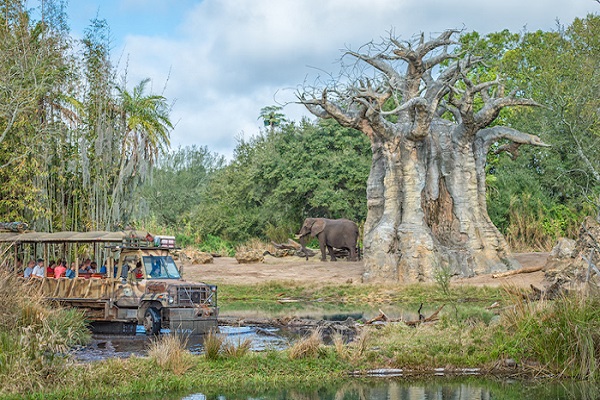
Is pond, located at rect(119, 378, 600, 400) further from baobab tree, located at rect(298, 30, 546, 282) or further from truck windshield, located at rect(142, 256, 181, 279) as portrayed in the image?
baobab tree, located at rect(298, 30, 546, 282)

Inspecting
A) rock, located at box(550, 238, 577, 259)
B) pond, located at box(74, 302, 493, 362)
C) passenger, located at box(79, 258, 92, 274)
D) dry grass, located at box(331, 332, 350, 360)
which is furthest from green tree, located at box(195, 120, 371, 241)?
dry grass, located at box(331, 332, 350, 360)

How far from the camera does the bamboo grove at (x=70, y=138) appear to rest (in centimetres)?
2372

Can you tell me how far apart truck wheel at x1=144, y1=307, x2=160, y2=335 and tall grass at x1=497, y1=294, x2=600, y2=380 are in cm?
790

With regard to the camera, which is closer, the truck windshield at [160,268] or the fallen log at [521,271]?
the truck windshield at [160,268]

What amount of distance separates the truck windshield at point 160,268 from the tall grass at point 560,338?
847cm

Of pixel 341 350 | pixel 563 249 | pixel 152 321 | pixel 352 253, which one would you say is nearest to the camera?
pixel 341 350

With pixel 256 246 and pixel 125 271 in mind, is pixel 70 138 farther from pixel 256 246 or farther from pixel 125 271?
pixel 256 246

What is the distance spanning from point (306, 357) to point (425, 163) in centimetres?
1674

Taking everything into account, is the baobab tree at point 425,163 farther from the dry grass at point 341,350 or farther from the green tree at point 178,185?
the green tree at point 178,185

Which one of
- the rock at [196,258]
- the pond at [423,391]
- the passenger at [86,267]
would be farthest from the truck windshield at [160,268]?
the rock at [196,258]

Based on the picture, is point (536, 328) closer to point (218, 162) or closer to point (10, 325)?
point (10, 325)

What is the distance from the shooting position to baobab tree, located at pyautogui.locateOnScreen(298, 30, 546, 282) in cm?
2742

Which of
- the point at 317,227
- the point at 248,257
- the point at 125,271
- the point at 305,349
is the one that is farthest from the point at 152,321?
the point at 317,227

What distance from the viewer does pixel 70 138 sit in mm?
25375
